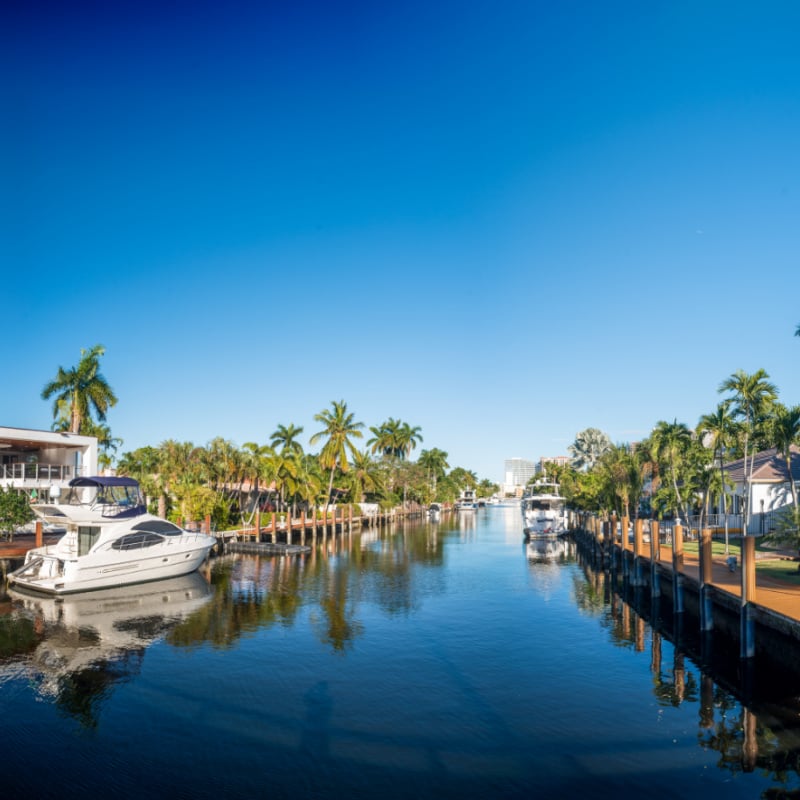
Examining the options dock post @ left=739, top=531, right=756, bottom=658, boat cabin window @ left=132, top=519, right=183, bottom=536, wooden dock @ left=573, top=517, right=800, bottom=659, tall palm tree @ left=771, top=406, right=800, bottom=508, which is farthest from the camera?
tall palm tree @ left=771, top=406, right=800, bottom=508

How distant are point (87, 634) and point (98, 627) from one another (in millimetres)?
1142

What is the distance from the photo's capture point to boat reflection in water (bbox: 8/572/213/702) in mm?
18766

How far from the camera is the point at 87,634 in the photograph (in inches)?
919

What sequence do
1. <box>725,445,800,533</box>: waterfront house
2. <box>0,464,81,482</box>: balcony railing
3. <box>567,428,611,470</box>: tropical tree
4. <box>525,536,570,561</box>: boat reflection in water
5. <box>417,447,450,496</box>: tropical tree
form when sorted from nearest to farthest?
<box>725,445,800,533</box>: waterfront house
<box>0,464,81,482</box>: balcony railing
<box>525,536,570,561</box>: boat reflection in water
<box>567,428,611,470</box>: tropical tree
<box>417,447,450,496</box>: tropical tree

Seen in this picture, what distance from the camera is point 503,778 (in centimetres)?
1237

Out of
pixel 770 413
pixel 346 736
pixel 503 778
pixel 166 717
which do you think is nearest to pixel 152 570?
pixel 166 717

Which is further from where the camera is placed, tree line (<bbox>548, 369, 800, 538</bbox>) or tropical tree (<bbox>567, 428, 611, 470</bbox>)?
tropical tree (<bbox>567, 428, 611, 470</bbox>)

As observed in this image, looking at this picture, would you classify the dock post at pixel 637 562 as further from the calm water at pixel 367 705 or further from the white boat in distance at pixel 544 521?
the white boat in distance at pixel 544 521

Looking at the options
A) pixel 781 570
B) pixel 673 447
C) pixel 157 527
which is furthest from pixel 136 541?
pixel 673 447

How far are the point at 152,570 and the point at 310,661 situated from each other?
16.7 metres

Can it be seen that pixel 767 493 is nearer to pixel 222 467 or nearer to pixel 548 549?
pixel 548 549

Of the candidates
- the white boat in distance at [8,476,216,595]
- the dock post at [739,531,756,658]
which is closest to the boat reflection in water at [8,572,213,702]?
the white boat in distance at [8,476,216,595]

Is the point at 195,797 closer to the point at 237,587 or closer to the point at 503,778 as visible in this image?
the point at 503,778

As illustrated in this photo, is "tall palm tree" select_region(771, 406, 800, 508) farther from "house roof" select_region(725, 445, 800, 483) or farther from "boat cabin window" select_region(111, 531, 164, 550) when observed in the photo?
"boat cabin window" select_region(111, 531, 164, 550)
